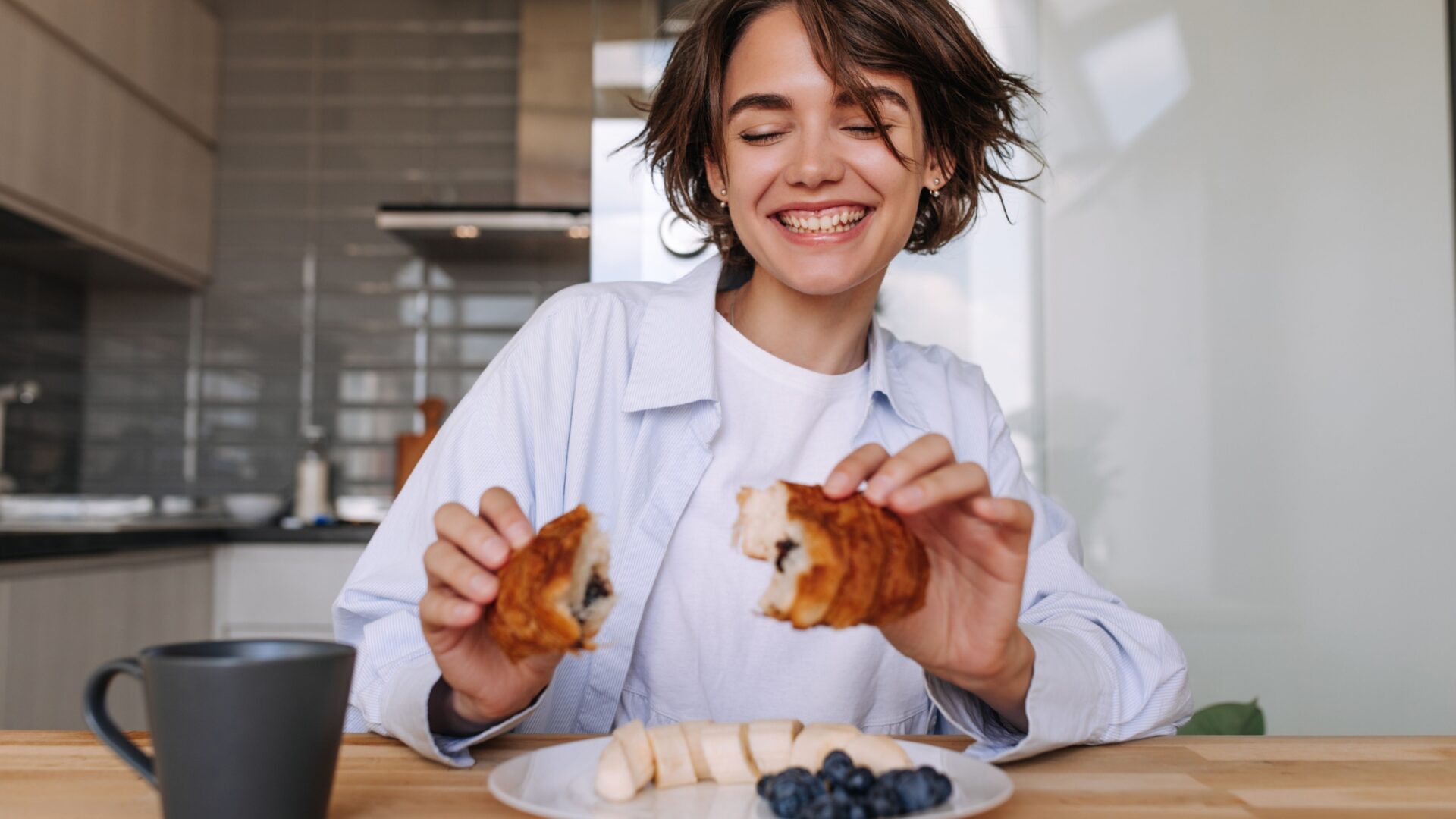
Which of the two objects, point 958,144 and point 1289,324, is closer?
point 958,144

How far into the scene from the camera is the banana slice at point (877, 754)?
65cm

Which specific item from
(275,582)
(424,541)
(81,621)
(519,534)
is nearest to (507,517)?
(519,534)

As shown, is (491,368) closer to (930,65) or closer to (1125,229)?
(930,65)

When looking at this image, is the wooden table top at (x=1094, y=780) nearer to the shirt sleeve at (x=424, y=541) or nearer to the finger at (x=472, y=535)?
the shirt sleeve at (x=424, y=541)

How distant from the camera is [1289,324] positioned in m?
1.87

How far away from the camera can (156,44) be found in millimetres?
3295

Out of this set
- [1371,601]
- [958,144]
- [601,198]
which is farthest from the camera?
[601,198]

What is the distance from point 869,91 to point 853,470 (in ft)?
1.82

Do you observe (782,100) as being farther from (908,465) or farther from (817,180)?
(908,465)

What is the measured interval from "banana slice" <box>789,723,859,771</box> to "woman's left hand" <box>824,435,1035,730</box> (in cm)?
10

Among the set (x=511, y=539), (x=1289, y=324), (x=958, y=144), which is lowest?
(x=511, y=539)

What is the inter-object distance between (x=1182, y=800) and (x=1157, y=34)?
161cm

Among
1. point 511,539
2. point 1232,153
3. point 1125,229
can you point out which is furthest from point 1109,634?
point 1232,153

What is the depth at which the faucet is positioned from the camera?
10.3 feet
